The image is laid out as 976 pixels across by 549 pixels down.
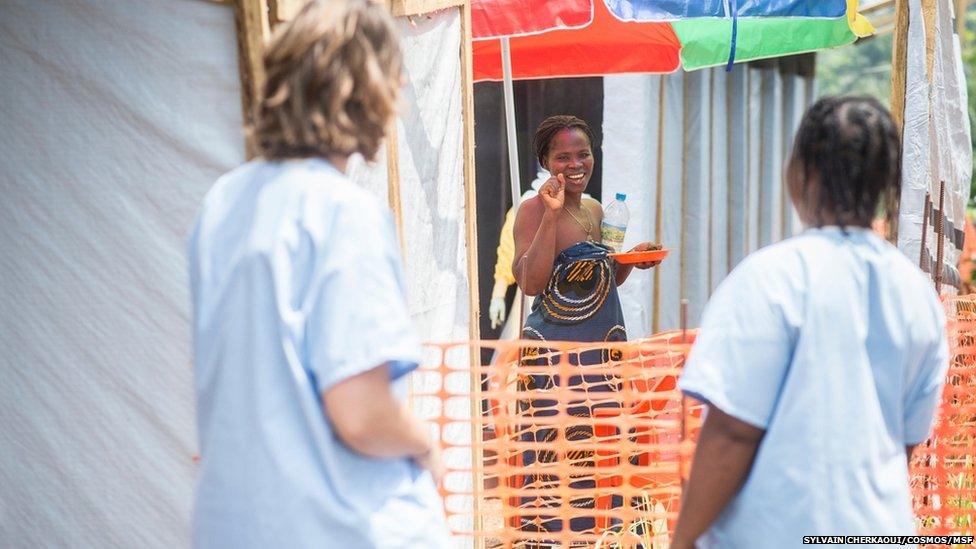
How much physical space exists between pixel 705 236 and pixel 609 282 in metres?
4.65

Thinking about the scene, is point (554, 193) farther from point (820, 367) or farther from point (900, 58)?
point (820, 367)

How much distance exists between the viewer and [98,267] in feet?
9.39

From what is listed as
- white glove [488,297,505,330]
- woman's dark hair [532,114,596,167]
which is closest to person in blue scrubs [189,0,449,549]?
woman's dark hair [532,114,596,167]

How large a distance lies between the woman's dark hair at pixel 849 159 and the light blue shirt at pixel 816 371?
2.0 inches

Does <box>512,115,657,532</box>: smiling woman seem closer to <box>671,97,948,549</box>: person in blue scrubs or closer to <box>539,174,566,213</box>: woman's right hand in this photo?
<box>539,174,566,213</box>: woman's right hand

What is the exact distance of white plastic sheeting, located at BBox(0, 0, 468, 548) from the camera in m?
2.79

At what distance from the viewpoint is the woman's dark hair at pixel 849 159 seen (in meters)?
2.09

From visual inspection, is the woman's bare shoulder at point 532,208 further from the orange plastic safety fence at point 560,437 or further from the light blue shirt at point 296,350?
the light blue shirt at point 296,350

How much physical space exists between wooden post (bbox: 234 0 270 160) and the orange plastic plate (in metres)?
2.67

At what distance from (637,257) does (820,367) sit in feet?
10.5

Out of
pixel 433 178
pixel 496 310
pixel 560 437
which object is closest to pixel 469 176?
pixel 433 178

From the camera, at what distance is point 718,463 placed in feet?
6.74

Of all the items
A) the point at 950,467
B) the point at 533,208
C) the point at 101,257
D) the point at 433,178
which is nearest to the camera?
the point at 101,257

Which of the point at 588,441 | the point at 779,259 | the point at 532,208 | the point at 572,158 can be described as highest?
the point at 779,259
